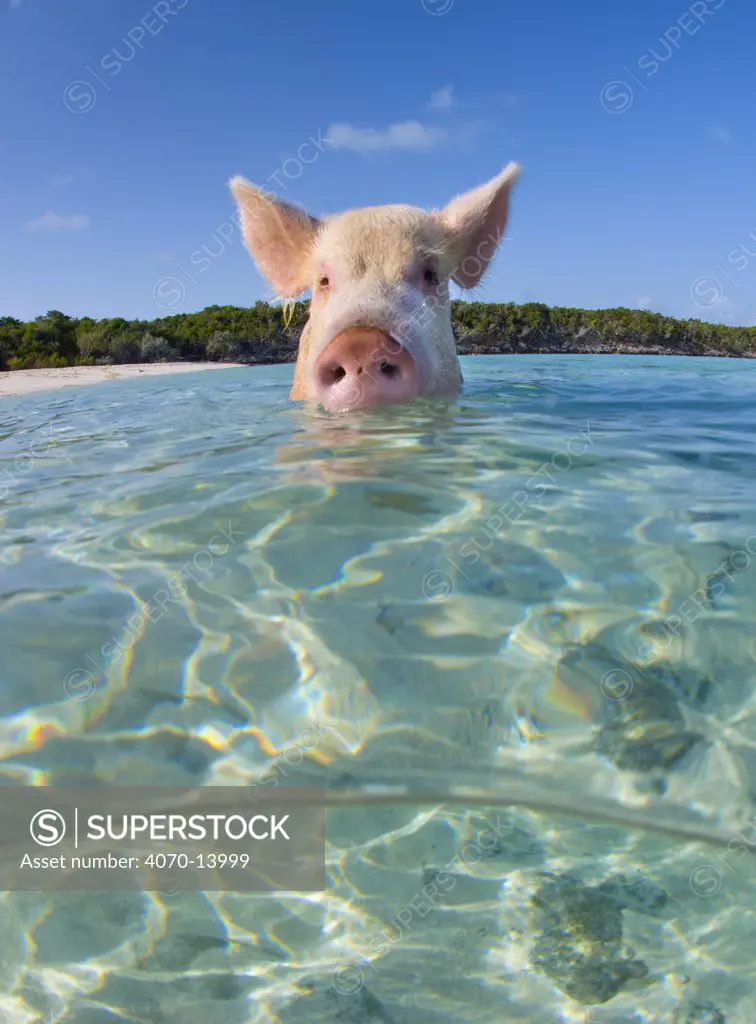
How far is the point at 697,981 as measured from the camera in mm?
1305

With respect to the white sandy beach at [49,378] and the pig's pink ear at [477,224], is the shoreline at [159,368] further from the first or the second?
the pig's pink ear at [477,224]

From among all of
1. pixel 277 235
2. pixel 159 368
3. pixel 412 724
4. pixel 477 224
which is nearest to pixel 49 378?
pixel 159 368

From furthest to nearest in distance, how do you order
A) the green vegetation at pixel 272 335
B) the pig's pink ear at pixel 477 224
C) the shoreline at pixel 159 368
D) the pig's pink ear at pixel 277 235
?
the green vegetation at pixel 272 335 < the shoreline at pixel 159 368 < the pig's pink ear at pixel 277 235 < the pig's pink ear at pixel 477 224

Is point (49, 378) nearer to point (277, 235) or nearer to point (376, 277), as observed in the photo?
point (277, 235)

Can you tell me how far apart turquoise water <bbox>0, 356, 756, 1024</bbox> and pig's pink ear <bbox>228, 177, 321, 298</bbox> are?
3931mm

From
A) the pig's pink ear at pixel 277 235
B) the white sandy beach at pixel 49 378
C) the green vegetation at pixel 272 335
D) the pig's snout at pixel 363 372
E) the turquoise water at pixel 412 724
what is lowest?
the turquoise water at pixel 412 724

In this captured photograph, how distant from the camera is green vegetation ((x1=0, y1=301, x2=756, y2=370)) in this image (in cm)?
2373

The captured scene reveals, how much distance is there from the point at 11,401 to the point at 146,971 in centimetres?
1178

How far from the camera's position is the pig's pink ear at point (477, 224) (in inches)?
235

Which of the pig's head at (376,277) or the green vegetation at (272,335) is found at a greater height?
the green vegetation at (272,335)

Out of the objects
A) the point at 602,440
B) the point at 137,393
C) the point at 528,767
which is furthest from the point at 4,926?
the point at 137,393

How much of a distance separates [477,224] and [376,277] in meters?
1.52

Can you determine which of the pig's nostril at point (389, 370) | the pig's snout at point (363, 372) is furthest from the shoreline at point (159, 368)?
the pig's nostril at point (389, 370)

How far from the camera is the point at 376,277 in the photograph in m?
5.18
